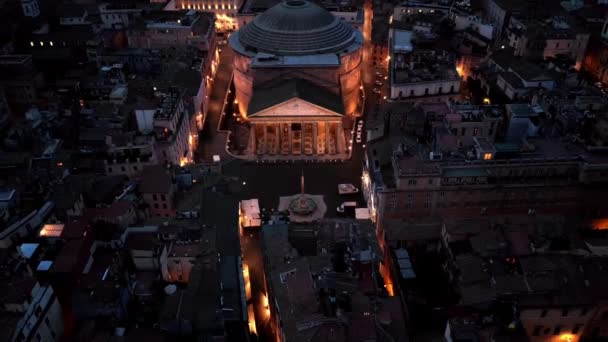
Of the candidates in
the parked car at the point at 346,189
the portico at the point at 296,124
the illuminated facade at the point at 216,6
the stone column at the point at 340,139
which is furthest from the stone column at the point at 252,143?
the illuminated facade at the point at 216,6

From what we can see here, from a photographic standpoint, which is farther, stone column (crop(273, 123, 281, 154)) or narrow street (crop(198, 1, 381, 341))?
stone column (crop(273, 123, 281, 154))

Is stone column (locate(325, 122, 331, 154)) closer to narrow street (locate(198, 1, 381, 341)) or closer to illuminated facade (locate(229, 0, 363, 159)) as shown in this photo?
illuminated facade (locate(229, 0, 363, 159))

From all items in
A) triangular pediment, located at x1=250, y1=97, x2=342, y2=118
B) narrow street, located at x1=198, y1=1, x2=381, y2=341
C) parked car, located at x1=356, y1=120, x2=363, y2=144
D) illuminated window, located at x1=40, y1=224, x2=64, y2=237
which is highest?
illuminated window, located at x1=40, y1=224, x2=64, y2=237

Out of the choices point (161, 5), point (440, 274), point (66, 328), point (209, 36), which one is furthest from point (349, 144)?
point (161, 5)

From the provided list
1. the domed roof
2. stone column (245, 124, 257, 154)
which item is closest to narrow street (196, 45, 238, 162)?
stone column (245, 124, 257, 154)

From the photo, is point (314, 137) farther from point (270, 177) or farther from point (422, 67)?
→ point (422, 67)

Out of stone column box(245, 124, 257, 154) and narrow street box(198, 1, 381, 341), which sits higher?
stone column box(245, 124, 257, 154)

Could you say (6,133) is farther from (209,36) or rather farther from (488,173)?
(488,173)
